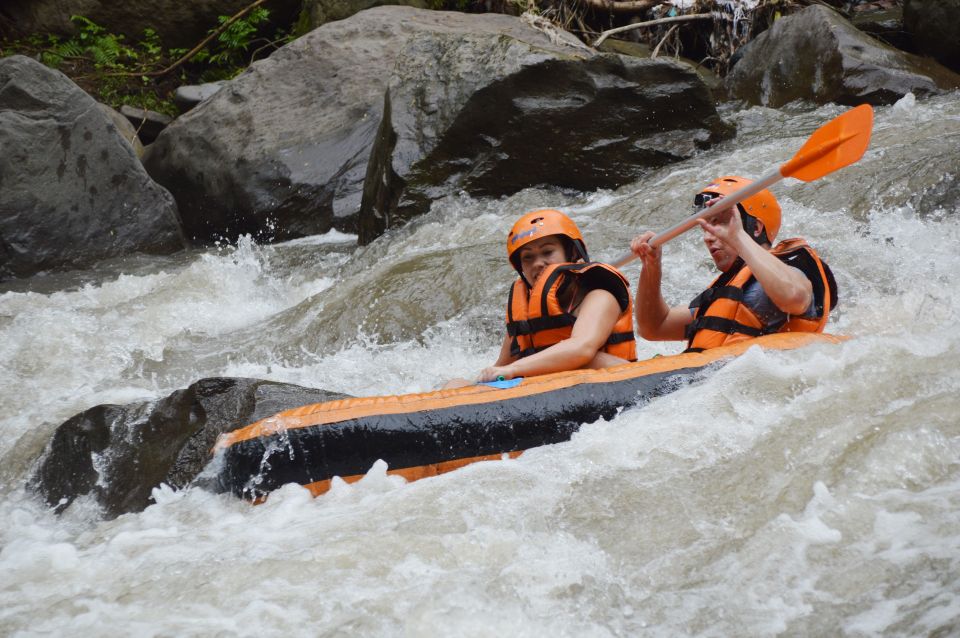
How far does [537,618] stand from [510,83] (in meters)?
5.84

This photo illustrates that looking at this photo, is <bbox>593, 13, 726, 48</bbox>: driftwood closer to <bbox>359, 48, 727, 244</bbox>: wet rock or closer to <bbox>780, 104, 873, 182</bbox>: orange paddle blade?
<bbox>359, 48, 727, 244</bbox>: wet rock

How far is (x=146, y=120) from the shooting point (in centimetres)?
1212

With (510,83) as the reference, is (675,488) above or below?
below

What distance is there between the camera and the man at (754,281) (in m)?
3.73

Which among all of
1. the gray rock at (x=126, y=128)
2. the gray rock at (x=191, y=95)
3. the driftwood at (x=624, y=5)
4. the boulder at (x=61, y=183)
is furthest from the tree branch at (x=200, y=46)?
the driftwood at (x=624, y=5)

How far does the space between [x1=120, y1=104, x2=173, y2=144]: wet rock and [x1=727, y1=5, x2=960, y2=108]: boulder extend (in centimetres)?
683

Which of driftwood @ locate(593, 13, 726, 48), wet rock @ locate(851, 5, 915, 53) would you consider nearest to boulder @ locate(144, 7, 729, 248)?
driftwood @ locate(593, 13, 726, 48)

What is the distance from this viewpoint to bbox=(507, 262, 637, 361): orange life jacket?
4.11 metres

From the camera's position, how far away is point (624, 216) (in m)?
7.00

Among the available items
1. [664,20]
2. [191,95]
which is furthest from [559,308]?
[191,95]

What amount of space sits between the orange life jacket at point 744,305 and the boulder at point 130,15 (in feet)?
34.4

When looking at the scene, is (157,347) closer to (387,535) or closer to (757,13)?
(387,535)

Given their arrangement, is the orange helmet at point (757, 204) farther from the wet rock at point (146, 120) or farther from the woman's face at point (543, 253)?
the wet rock at point (146, 120)

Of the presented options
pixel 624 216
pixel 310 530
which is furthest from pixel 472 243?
pixel 310 530
